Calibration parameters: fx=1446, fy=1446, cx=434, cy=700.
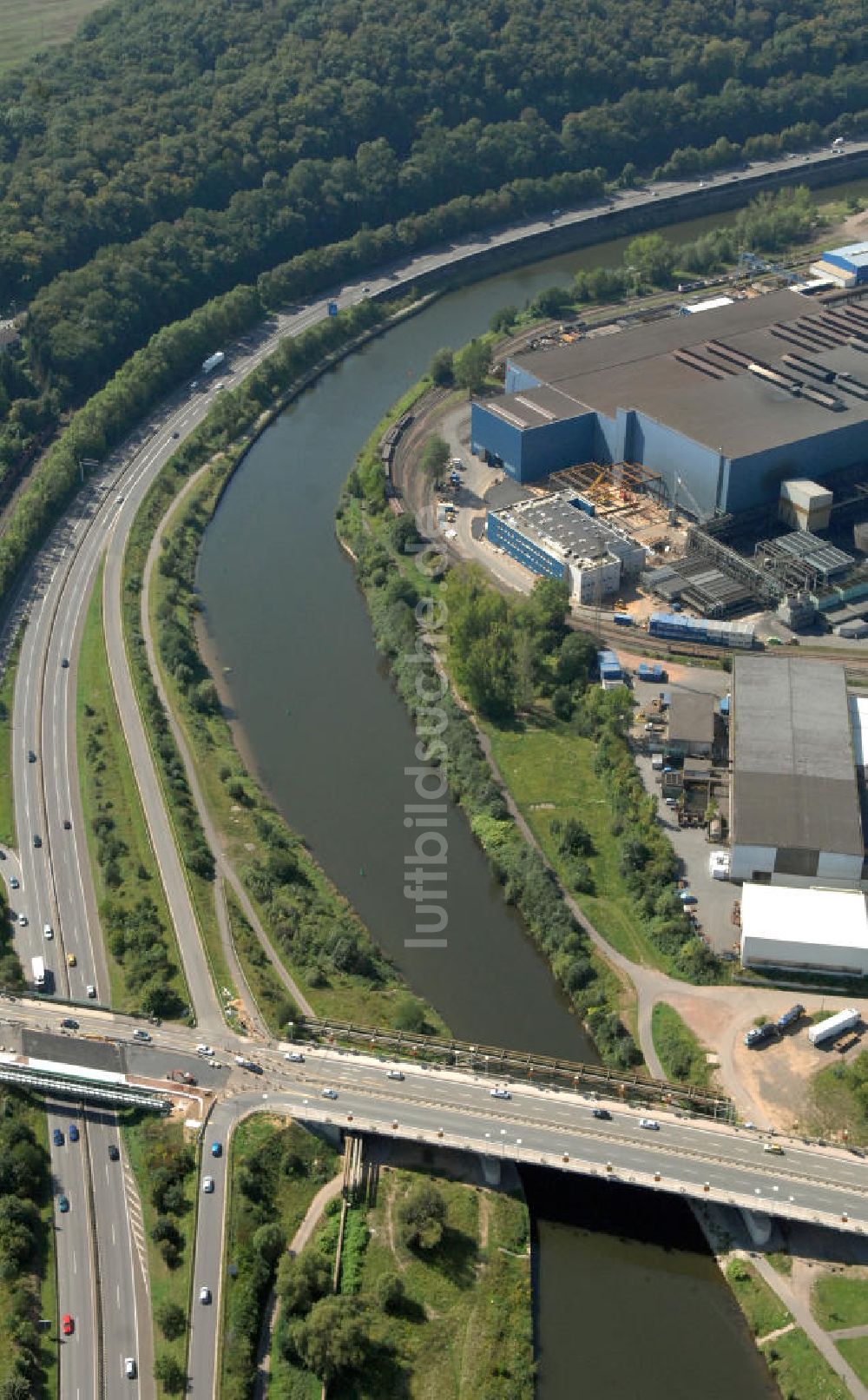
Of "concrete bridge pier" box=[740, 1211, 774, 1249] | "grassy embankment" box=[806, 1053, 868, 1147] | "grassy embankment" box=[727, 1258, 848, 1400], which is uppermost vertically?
"grassy embankment" box=[806, 1053, 868, 1147]

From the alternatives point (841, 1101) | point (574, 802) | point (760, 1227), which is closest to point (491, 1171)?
point (760, 1227)

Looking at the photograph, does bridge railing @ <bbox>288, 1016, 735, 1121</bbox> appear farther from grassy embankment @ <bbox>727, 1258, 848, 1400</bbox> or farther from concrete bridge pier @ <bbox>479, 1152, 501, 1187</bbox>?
grassy embankment @ <bbox>727, 1258, 848, 1400</bbox>

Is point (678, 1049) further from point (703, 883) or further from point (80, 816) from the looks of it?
point (80, 816)

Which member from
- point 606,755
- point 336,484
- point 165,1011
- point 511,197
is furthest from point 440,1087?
point 511,197

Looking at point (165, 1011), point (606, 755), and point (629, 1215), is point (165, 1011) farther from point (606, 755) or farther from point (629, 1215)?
point (606, 755)

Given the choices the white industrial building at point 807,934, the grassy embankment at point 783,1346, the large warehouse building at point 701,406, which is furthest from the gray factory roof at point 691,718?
the grassy embankment at point 783,1346

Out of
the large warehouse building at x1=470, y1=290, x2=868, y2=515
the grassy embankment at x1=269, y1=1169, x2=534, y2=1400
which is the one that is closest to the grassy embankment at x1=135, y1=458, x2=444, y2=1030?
the grassy embankment at x1=269, y1=1169, x2=534, y2=1400
